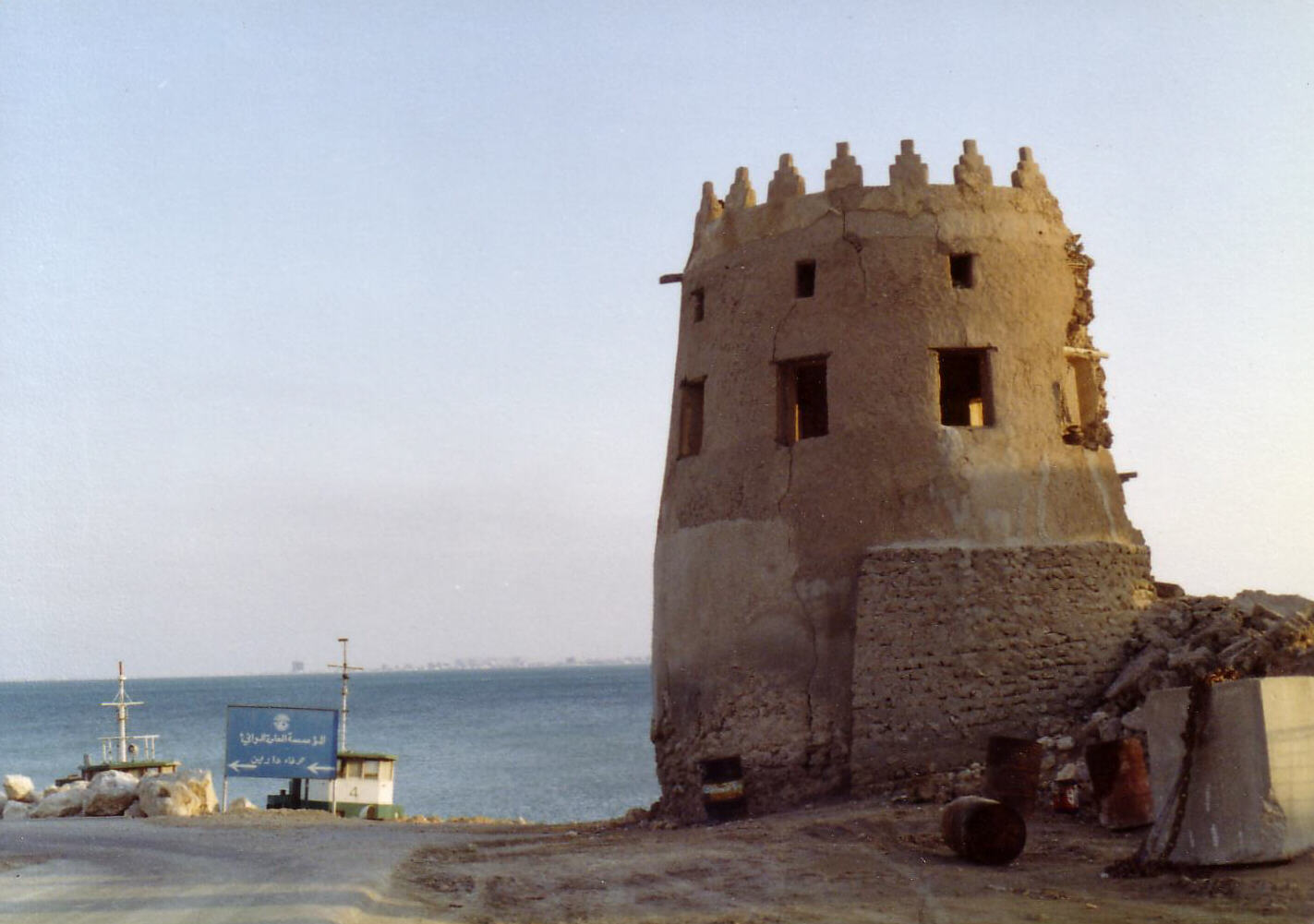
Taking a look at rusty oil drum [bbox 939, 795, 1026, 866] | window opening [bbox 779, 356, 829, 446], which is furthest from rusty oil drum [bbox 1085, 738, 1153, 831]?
window opening [bbox 779, 356, 829, 446]

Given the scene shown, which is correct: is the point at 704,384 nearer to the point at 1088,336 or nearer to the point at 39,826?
the point at 1088,336

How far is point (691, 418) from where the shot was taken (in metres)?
18.5

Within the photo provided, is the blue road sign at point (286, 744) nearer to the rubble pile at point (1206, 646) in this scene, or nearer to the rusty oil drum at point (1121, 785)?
the rubble pile at point (1206, 646)

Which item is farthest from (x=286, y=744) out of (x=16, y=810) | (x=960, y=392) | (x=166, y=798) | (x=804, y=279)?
(x=960, y=392)

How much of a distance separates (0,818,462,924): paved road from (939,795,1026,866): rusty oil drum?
15.7 ft

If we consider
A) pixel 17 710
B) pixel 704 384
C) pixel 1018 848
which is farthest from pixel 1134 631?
pixel 17 710

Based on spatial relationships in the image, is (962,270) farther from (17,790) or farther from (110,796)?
(17,790)

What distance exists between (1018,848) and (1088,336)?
7.97 meters

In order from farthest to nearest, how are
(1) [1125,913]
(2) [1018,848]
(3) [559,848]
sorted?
(3) [559,848] → (2) [1018,848] → (1) [1125,913]

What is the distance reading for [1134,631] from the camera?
15.7 metres

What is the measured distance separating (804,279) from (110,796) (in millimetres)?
13411

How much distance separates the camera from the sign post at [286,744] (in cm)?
2153

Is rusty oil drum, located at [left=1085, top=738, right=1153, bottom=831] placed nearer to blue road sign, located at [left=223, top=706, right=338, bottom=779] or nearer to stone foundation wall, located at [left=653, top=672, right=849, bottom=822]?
stone foundation wall, located at [left=653, top=672, right=849, bottom=822]

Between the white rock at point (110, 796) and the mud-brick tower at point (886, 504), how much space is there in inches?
358
